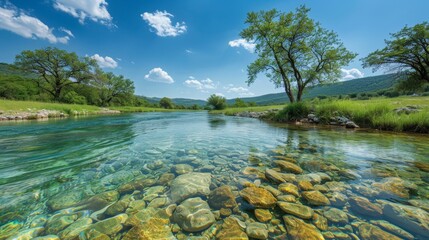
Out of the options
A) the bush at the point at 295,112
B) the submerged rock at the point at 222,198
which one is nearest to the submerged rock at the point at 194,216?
the submerged rock at the point at 222,198

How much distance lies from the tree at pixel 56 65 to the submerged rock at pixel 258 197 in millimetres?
41210

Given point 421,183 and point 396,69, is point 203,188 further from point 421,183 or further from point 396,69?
point 396,69

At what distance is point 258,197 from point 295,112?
12506 millimetres

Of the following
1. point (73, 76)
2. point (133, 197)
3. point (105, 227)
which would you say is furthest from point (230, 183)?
point (73, 76)

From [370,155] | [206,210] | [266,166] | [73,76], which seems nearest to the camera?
[206,210]

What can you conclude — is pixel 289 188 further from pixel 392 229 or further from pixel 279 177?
pixel 392 229

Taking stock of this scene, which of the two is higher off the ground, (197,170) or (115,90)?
(115,90)

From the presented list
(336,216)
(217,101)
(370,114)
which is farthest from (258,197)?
(217,101)

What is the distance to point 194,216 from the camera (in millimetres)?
1729

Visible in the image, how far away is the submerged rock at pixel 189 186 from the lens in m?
2.18

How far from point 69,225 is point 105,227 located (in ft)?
1.32

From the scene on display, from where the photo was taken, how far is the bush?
1239cm

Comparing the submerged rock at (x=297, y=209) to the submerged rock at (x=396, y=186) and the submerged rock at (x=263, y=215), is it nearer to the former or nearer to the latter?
the submerged rock at (x=263, y=215)

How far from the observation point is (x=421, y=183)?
7.96ft
